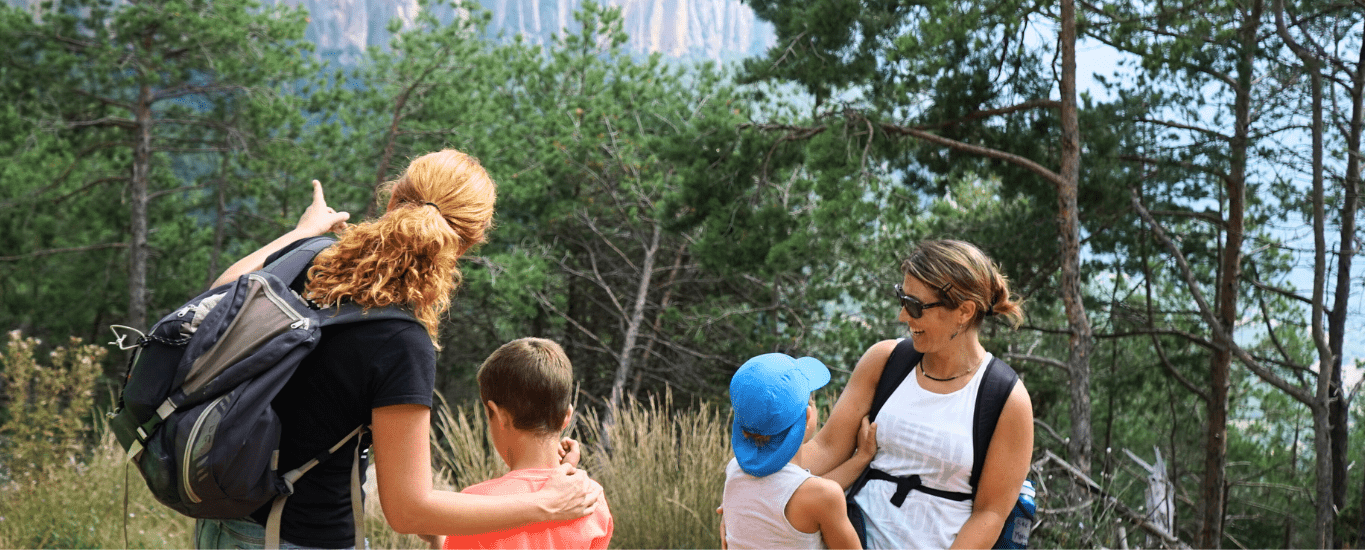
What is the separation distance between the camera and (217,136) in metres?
17.1

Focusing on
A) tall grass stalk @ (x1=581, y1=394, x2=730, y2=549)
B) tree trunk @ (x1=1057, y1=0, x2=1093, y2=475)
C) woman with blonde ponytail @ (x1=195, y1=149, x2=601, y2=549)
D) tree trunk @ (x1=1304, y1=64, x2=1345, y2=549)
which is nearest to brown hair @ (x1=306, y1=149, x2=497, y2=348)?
woman with blonde ponytail @ (x1=195, y1=149, x2=601, y2=549)

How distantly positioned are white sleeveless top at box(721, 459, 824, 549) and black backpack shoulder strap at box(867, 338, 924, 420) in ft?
0.92

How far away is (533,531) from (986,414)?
973 millimetres

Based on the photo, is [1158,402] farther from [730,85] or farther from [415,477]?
[415,477]

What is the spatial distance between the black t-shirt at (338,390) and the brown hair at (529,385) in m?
0.37

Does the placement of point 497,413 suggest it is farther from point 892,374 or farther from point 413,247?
point 892,374

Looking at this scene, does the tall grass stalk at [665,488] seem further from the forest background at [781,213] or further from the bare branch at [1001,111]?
the bare branch at [1001,111]

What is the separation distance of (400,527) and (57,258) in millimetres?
21334

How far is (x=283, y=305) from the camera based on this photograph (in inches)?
60.4

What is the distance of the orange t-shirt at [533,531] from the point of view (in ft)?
6.08

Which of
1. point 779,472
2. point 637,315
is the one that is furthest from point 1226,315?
point 779,472

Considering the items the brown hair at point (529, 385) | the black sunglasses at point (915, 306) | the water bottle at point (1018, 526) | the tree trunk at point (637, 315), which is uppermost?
the tree trunk at point (637, 315)

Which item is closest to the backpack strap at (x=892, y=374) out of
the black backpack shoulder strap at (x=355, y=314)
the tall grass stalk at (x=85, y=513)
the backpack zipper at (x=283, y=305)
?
the black backpack shoulder strap at (x=355, y=314)

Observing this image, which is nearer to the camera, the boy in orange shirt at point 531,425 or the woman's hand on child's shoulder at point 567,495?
the woman's hand on child's shoulder at point 567,495
